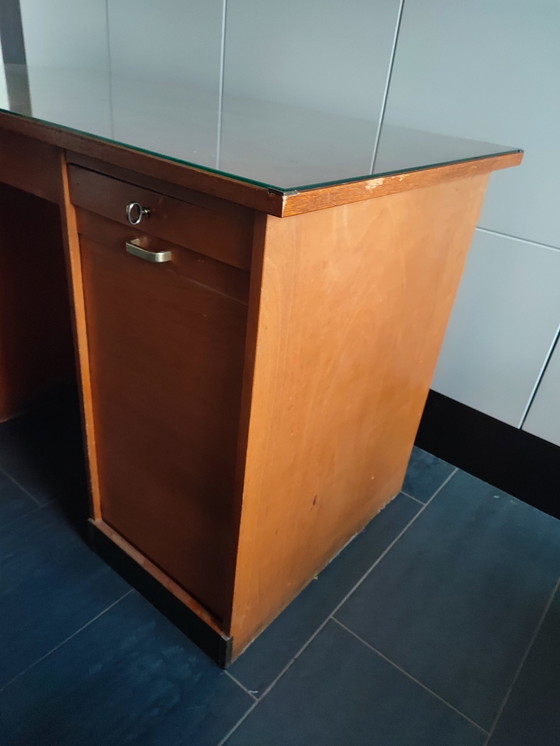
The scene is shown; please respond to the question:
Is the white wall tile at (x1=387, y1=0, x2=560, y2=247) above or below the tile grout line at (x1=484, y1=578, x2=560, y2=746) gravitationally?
above

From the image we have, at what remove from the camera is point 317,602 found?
1208 millimetres

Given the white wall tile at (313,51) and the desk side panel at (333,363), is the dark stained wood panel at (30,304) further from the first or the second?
the desk side panel at (333,363)

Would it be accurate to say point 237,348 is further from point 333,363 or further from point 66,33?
point 66,33

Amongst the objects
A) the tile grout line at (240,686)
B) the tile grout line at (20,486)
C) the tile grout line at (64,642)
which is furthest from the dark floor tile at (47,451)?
the tile grout line at (240,686)

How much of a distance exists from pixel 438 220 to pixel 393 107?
0.51 metres

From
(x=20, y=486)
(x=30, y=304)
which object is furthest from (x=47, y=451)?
(x=30, y=304)

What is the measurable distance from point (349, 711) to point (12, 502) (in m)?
0.90

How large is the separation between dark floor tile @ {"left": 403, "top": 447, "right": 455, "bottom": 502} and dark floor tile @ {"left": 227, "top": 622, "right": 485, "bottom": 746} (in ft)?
1.70

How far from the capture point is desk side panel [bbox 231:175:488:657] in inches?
29.0

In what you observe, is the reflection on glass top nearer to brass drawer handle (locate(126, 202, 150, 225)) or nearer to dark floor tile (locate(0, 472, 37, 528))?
brass drawer handle (locate(126, 202, 150, 225))

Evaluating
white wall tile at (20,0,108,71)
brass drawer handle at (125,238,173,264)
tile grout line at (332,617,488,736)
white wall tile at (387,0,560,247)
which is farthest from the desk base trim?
white wall tile at (20,0,108,71)

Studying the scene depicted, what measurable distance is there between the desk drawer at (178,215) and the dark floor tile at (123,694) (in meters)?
0.79

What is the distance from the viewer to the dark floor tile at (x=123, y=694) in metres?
0.95

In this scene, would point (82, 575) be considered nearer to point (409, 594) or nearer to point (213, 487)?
point (213, 487)
